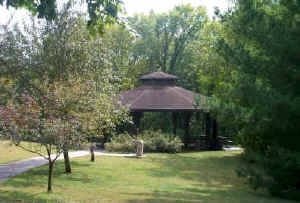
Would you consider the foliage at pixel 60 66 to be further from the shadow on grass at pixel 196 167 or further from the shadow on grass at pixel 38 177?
the shadow on grass at pixel 196 167

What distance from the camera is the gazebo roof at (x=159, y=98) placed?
87.6ft

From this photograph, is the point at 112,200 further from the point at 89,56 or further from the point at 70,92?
the point at 89,56

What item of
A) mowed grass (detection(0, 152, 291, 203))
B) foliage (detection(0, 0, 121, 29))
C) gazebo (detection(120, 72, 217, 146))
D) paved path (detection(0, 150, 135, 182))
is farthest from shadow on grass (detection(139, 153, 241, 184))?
foliage (detection(0, 0, 121, 29))

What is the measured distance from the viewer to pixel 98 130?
16.1 m

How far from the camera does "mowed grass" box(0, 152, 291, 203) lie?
11320 mm

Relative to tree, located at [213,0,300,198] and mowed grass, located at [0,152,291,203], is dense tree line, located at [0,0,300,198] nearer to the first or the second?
tree, located at [213,0,300,198]

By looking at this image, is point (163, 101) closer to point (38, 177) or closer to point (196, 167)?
point (196, 167)

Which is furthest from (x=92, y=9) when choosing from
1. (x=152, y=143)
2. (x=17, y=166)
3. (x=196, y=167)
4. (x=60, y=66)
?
(x=152, y=143)

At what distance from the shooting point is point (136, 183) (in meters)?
14.1

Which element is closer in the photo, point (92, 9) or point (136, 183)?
point (92, 9)

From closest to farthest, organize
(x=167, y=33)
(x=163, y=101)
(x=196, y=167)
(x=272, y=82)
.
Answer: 1. (x=272, y=82)
2. (x=196, y=167)
3. (x=163, y=101)
4. (x=167, y=33)

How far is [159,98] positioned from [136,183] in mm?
14199

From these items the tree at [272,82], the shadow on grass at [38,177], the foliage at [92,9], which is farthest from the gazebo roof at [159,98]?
the foliage at [92,9]

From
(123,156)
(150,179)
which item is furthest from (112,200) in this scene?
(123,156)
